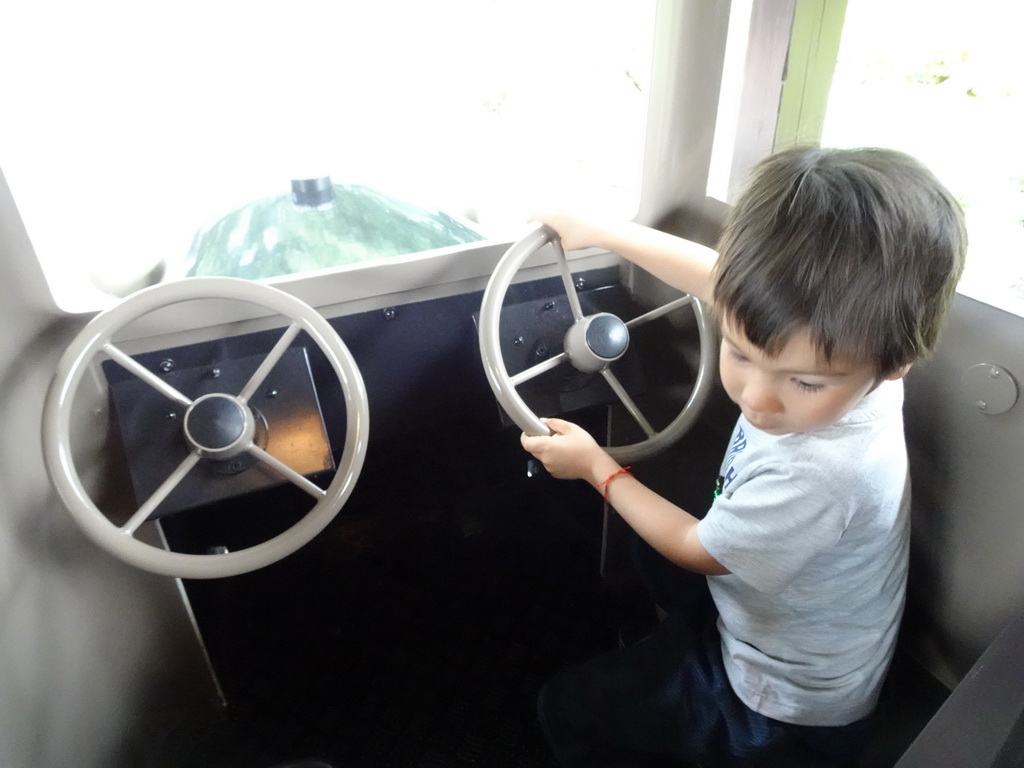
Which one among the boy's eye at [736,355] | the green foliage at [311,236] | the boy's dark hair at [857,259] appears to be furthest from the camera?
the green foliage at [311,236]

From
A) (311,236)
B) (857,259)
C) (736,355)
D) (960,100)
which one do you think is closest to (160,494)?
(311,236)

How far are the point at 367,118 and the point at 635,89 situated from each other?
52 cm

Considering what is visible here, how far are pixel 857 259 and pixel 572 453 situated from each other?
1.41 ft

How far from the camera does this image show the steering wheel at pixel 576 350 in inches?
37.1

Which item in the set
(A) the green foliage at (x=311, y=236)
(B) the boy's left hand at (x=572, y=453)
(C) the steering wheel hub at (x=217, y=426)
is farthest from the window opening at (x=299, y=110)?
(B) the boy's left hand at (x=572, y=453)

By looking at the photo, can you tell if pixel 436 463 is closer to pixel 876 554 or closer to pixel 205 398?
pixel 205 398

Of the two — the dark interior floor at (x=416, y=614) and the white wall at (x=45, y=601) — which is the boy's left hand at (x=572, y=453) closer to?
the dark interior floor at (x=416, y=614)

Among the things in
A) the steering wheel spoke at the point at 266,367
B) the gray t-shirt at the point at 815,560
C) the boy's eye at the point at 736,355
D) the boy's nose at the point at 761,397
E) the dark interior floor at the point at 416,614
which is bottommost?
the dark interior floor at the point at 416,614

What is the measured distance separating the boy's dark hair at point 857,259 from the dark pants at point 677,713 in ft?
1.50

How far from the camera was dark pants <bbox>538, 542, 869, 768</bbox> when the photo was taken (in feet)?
2.85

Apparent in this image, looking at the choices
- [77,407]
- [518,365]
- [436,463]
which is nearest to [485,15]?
[518,365]

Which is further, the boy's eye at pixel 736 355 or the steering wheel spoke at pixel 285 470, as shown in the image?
the steering wheel spoke at pixel 285 470

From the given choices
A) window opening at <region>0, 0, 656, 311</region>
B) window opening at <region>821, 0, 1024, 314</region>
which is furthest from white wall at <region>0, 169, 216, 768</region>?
window opening at <region>821, 0, 1024, 314</region>

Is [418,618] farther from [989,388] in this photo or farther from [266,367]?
[989,388]
